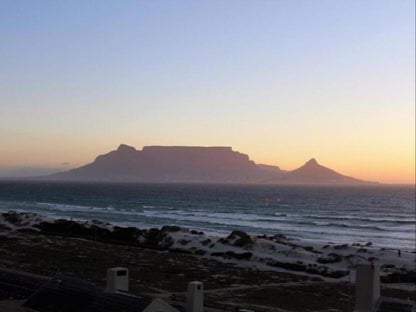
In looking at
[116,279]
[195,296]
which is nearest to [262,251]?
[195,296]

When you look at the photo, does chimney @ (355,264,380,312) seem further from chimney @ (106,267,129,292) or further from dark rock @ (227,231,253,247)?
dark rock @ (227,231,253,247)

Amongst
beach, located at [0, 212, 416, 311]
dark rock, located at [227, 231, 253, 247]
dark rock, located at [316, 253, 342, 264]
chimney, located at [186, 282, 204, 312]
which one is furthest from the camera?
dark rock, located at [227, 231, 253, 247]

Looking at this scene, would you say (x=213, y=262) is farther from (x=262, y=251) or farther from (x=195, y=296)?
(x=195, y=296)

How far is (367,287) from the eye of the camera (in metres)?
14.5

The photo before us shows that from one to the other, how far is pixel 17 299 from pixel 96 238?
35.2m

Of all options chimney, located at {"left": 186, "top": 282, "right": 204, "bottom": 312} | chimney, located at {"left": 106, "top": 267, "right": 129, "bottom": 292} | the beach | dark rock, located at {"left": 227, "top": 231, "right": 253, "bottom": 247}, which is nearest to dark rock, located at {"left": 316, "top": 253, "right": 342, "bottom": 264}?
the beach

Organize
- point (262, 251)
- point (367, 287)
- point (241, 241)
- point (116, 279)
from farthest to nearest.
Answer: point (241, 241) < point (262, 251) < point (116, 279) < point (367, 287)

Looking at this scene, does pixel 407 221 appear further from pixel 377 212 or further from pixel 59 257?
pixel 59 257

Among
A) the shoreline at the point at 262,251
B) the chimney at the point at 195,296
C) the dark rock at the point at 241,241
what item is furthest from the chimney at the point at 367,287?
the dark rock at the point at 241,241

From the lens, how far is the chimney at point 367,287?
567 inches

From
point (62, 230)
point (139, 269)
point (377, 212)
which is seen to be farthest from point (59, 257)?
point (377, 212)

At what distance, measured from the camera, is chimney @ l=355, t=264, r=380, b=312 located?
14.4 metres

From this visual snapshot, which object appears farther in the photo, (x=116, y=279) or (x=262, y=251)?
(x=262, y=251)

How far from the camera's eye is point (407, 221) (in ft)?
293
